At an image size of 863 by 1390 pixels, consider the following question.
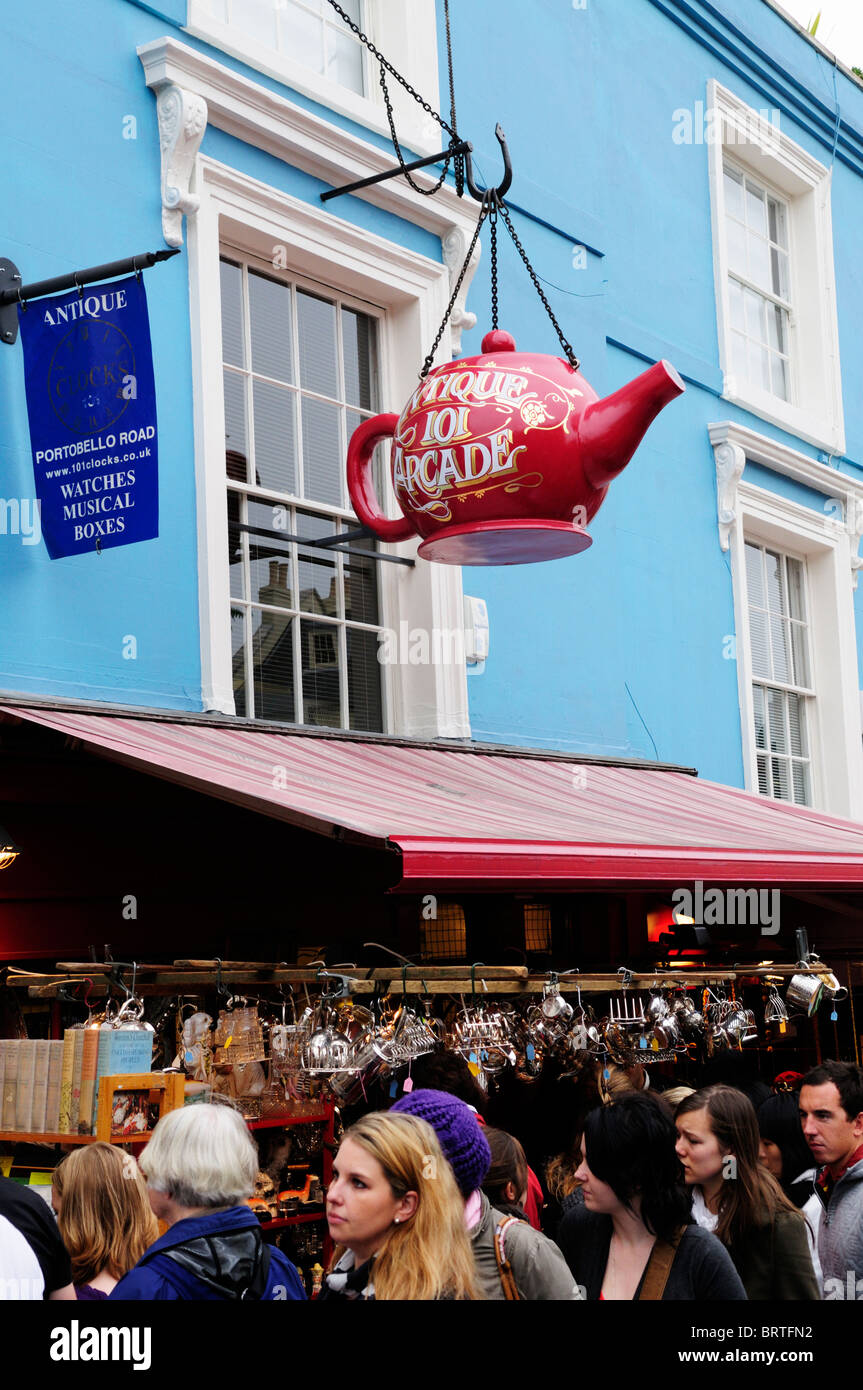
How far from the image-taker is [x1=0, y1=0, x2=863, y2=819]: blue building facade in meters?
6.59

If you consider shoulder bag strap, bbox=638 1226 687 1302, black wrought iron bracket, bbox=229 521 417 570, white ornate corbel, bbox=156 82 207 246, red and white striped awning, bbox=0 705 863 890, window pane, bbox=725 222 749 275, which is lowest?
Result: shoulder bag strap, bbox=638 1226 687 1302

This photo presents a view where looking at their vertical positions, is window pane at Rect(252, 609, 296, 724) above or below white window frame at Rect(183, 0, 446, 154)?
below

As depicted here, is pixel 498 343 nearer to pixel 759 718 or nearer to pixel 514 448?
pixel 514 448

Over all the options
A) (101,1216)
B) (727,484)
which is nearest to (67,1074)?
(101,1216)

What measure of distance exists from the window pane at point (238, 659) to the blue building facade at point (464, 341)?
2 centimetres

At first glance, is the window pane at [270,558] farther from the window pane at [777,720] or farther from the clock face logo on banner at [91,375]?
the window pane at [777,720]

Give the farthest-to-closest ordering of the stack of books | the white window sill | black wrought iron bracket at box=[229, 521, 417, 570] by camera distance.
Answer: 1. the white window sill
2. black wrought iron bracket at box=[229, 521, 417, 570]
3. the stack of books

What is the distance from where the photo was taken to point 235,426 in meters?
7.34

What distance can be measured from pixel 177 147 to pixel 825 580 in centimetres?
678

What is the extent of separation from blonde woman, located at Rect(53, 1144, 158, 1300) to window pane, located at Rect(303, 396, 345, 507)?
4071mm

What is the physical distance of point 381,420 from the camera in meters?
7.15

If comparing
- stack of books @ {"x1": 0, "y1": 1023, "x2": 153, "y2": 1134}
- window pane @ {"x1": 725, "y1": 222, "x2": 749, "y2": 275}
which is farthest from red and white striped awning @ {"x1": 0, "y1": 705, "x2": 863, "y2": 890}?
window pane @ {"x1": 725, "y1": 222, "x2": 749, "y2": 275}

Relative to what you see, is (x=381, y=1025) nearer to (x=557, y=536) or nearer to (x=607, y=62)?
(x=557, y=536)

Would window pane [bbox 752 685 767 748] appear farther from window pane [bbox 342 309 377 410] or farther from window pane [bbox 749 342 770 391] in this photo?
window pane [bbox 342 309 377 410]
